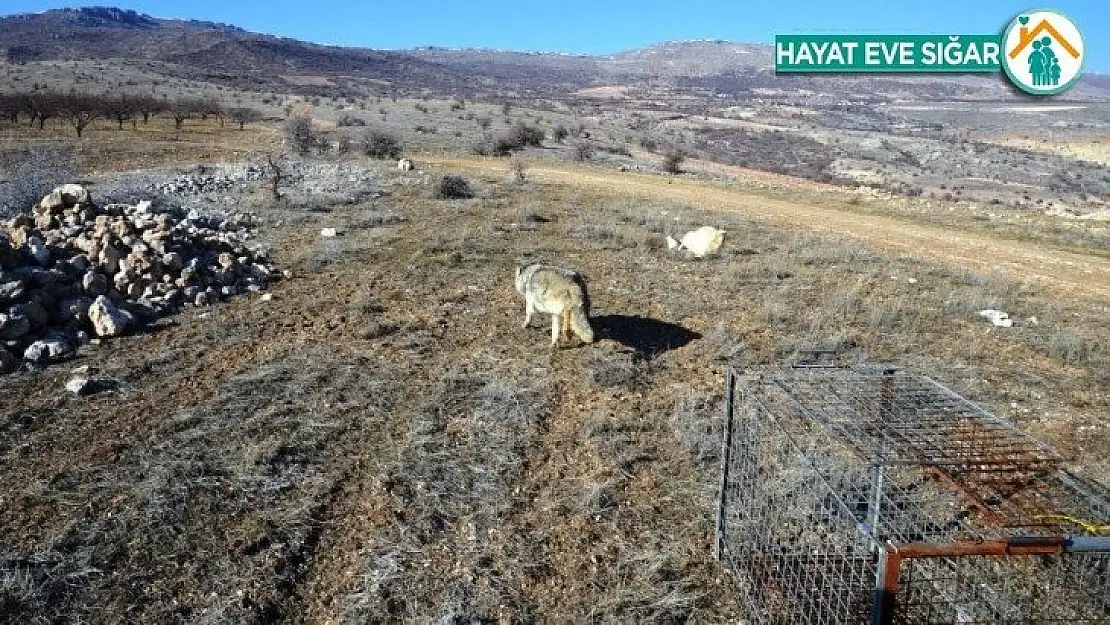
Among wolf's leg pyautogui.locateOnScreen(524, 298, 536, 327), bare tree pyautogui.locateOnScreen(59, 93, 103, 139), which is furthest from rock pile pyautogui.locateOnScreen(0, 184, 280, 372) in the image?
bare tree pyautogui.locateOnScreen(59, 93, 103, 139)

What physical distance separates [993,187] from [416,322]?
41.2 meters

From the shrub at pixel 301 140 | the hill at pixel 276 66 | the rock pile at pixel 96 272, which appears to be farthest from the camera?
the hill at pixel 276 66

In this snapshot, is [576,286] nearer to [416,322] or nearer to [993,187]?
[416,322]

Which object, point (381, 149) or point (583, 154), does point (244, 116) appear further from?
point (583, 154)

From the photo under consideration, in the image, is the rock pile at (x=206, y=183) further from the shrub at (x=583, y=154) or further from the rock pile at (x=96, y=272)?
the shrub at (x=583, y=154)

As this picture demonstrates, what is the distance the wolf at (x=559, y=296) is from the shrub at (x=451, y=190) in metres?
9.45

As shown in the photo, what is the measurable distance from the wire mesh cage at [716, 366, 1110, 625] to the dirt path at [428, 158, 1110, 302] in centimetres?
908

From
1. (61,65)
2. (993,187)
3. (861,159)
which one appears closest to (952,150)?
(861,159)

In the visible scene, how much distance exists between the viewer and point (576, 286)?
8141 mm

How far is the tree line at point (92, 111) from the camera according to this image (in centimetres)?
3216

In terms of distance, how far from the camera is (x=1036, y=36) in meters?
15.3

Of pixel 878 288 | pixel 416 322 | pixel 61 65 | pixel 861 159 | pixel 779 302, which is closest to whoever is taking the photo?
pixel 416 322

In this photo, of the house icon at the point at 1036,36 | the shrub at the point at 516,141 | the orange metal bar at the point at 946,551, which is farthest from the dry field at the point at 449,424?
the shrub at the point at 516,141

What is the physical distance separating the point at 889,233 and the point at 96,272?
1574 cm
